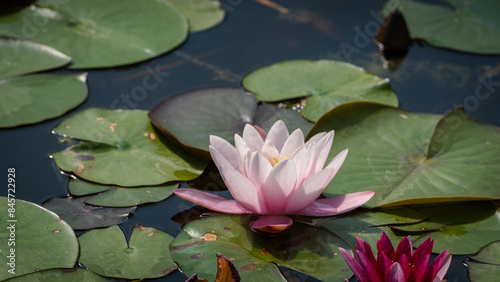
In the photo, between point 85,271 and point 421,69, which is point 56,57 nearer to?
point 85,271

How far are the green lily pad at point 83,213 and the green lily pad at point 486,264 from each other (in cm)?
147

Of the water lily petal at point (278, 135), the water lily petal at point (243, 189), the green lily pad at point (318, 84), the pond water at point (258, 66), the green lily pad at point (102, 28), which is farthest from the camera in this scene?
the green lily pad at point (102, 28)

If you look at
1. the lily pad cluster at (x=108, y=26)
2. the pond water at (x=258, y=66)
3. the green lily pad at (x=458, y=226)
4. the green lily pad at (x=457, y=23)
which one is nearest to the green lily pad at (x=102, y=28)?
the lily pad cluster at (x=108, y=26)

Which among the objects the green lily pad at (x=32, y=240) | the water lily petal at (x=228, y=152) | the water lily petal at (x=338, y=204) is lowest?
the green lily pad at (x=32, y=240)

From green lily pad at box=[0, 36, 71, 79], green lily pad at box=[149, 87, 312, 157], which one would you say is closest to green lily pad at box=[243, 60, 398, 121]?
green lily pad at box=[149, 87, 312, 157]

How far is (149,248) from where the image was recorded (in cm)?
208

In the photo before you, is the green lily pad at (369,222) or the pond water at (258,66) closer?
the green lily pad at (369,222)

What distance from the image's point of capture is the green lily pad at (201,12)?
3.82 metres

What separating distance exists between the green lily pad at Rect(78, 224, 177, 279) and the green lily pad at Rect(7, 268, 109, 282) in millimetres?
34

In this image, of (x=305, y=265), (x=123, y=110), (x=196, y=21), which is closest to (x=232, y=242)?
(x=305, y=265)

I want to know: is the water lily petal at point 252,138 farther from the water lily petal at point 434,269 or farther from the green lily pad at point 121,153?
Answer: the water lily petal at point 434,269

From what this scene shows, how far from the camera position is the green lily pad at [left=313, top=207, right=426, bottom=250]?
2176mm

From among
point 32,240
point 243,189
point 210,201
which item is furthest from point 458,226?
point 32,240

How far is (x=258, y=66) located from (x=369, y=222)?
1549mm
